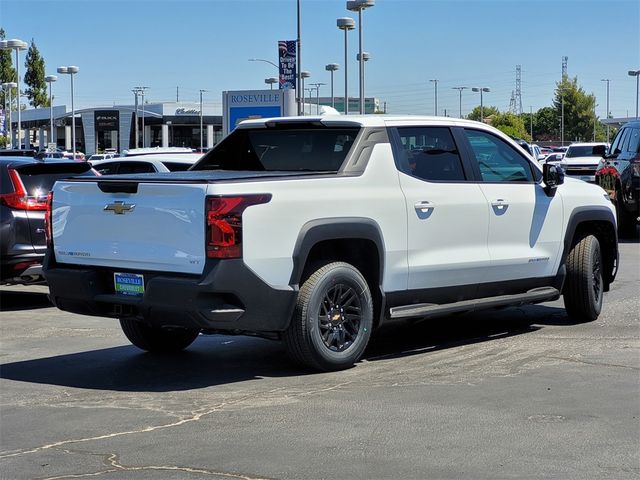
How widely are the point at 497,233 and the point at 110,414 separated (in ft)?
12.2

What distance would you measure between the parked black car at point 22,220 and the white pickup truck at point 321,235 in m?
3.06

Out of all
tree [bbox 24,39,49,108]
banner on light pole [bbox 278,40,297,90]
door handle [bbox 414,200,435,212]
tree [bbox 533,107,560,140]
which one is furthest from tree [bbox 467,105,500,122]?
door handle [bbox 414,200,435,212]

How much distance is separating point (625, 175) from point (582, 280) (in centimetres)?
933

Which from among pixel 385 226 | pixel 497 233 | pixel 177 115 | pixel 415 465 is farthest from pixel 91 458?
pixel 177 115

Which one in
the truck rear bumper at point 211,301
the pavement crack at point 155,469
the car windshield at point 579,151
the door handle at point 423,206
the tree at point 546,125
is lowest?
the pavement crack at point 155,469

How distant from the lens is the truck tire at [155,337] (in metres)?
8.66

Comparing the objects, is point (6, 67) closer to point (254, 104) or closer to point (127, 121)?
point (127, 121)

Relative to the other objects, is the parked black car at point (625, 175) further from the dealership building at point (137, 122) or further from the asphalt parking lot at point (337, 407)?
the dealership building at point (137, 122)

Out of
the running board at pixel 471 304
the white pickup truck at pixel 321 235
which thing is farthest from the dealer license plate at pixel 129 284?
the running board at pixel 471 304

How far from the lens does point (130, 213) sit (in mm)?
7418

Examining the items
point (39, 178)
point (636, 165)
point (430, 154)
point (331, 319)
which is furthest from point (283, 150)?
point (636, 165)

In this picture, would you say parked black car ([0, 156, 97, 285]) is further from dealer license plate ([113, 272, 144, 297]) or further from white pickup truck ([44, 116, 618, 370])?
dealer license plate ([113, 272, 144, 297])

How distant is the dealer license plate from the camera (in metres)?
7.34

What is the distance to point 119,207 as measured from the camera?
7484 mm
